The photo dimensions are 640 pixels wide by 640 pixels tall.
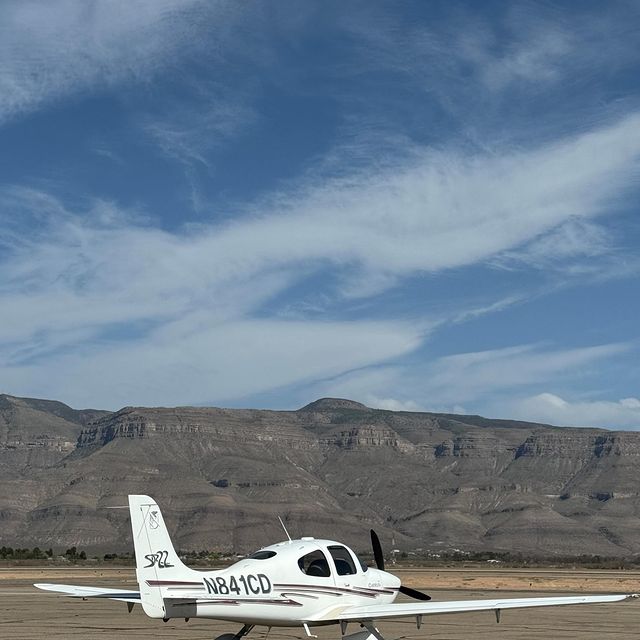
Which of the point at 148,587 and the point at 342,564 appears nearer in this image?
the point at 148,587

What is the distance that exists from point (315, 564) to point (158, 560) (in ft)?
Result: 12.8

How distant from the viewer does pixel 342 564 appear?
2439 centimetres

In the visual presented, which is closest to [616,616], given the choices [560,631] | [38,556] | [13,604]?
[560,631]

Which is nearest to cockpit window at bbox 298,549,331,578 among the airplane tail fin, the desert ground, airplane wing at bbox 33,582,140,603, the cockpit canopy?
the cockpit canopy

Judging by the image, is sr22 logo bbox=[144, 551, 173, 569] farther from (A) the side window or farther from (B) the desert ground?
(B) the desert ground

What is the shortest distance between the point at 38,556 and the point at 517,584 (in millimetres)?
96220

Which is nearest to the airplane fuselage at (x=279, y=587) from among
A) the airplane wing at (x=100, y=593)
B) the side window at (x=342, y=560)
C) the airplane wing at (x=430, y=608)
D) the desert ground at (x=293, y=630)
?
the side window at (x=342, y=560)

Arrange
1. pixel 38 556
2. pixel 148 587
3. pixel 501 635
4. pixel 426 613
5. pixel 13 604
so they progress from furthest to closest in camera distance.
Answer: pixel 38 556
pixel 13 604
pixel 501 635
pixel 426 613
pixel 148 587

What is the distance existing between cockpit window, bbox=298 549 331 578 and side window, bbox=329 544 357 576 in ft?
1.24

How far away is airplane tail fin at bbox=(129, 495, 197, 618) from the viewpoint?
70.4 feet

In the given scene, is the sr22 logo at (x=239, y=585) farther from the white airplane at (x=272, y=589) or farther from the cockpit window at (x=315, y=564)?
the cockpit window at (x=315, y=564)

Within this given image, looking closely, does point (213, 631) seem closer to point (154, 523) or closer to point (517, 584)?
point (154, 523)

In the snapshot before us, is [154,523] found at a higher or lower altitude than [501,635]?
higher

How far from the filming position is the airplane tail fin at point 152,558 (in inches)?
845
